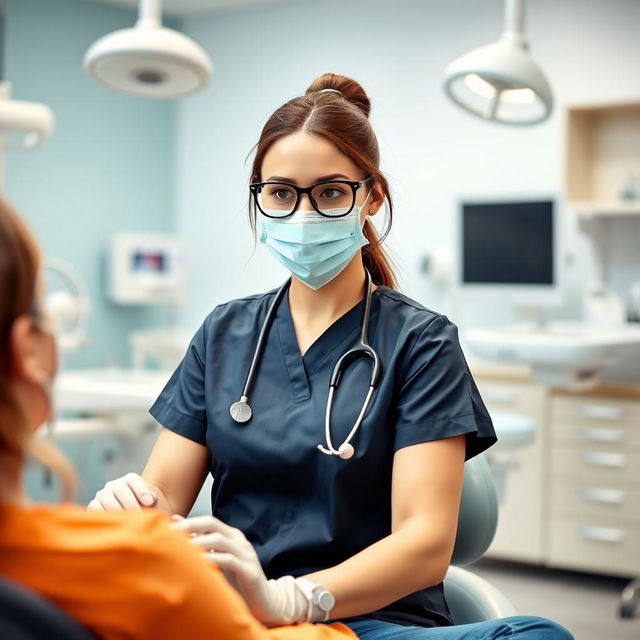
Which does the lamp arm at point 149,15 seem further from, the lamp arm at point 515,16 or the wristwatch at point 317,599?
the wristwatch at point 317,599

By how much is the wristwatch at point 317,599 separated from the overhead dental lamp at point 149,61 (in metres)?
1.62

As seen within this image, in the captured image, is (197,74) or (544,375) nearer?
(197,74)

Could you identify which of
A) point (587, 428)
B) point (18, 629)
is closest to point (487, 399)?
point (587, 428)

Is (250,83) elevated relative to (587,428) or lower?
elevated

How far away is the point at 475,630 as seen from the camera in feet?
3.78

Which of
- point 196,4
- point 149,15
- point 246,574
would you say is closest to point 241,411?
point 246,574

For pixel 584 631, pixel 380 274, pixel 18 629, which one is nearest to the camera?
pixel 18 629

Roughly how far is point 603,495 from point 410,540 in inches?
87.5

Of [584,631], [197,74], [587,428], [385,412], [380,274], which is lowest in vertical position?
[584,631]

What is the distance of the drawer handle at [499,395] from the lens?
3.40m

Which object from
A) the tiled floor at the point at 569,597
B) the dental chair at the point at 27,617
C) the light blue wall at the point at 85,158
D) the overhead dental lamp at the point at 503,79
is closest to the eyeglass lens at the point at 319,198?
the dental chair at the point at 27,617

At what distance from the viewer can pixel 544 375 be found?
10.2ft

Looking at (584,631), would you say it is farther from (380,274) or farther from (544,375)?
(380,274)

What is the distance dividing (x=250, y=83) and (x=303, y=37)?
34 centimetres
